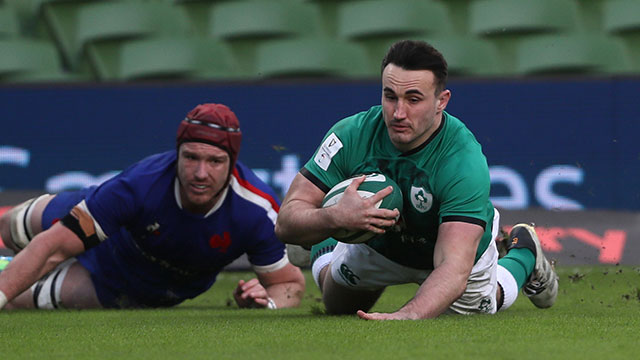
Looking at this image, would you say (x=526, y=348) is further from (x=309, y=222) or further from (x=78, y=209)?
(x=78, y=209)

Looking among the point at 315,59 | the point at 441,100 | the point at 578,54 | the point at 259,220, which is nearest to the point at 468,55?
the point at 578,54

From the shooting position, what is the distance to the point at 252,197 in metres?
5.79

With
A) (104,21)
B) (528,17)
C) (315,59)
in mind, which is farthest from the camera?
(104,21)

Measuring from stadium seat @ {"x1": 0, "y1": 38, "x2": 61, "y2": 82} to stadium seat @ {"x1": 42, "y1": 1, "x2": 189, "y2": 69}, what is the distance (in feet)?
1.06

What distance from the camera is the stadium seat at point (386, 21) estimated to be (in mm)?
9727

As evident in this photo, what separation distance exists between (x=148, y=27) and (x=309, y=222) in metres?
6.40

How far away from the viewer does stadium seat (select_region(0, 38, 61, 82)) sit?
1007 centimetres

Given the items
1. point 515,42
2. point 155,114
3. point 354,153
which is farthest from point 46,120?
point 354,153

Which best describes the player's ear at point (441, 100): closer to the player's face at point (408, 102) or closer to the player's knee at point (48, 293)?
the player's face at point (408, 102)

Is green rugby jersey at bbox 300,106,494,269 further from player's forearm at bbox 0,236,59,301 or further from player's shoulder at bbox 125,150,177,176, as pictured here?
player's forearm at bbox 0,236,59,301

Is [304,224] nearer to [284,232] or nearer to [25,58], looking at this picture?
[284,232]

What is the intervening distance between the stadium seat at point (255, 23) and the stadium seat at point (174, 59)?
0.14 metres

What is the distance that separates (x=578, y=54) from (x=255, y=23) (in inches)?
122

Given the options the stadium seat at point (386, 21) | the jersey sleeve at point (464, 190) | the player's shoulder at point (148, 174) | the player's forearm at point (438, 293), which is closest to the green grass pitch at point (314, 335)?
the player's forearm at point (438, 293)
